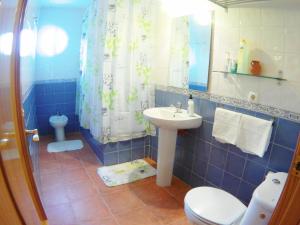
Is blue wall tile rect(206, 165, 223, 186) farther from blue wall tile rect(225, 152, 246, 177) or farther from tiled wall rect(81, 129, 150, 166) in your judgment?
tiled wall rect(81, 129, 150, 166)

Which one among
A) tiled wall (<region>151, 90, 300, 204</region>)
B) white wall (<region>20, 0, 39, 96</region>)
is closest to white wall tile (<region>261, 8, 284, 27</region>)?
tiled wall (<region>151, 90, 300, 204</region>)

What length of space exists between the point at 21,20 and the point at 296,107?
1.62 m

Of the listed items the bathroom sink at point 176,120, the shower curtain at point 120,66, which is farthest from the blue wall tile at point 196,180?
the shower curtain at point 120,66

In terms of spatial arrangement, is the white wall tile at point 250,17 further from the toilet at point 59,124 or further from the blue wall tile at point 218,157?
the toilet at point 59,124

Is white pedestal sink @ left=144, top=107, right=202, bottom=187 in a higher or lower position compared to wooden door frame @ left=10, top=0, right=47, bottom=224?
lower

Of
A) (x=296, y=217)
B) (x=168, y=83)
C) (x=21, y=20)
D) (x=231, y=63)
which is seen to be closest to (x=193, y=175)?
(x=168, y=83)

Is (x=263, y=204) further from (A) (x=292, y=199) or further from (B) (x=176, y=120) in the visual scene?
(B) (x=176, y=120)

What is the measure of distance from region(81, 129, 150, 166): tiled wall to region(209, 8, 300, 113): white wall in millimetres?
1445

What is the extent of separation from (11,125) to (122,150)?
88.4 inches

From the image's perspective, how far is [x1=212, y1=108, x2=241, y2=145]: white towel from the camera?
5.92 feet

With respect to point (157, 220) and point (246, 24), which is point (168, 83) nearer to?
point (246, 24)

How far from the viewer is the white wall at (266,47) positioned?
56.8 inches

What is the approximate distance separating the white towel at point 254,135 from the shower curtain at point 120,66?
1.35 metres

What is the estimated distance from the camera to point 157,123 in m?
2.07
